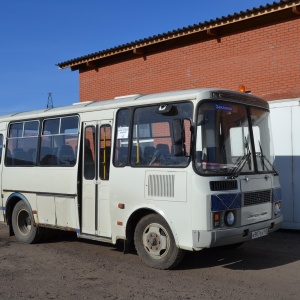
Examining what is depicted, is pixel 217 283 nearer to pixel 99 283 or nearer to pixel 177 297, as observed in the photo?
pixel 177 297

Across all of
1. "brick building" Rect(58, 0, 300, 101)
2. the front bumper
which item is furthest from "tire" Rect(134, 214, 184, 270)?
"brick building" Rect(58, 0, 300, 101)

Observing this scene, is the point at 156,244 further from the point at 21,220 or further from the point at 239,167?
the point at 21,220

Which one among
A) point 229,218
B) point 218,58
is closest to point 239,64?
point 218,58

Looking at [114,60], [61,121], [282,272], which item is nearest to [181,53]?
[114,60]

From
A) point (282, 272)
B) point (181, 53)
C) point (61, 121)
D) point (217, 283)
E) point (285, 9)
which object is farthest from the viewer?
Answer: point (181, 53)

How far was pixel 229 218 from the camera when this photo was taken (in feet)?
21.7

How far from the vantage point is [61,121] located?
8.82 meters

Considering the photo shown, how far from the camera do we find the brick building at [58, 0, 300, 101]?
1077 cm

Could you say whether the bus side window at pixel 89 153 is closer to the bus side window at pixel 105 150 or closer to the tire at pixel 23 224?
the bus side window at pixel 105 150

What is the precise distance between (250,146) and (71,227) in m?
3.55

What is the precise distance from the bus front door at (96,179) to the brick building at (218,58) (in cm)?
488

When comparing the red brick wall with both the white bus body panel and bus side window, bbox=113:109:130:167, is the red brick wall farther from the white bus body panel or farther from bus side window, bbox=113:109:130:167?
bus side window, bbox=113:109:130:167

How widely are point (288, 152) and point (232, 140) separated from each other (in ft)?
12.3

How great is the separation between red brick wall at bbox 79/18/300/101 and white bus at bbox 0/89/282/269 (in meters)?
3.35
